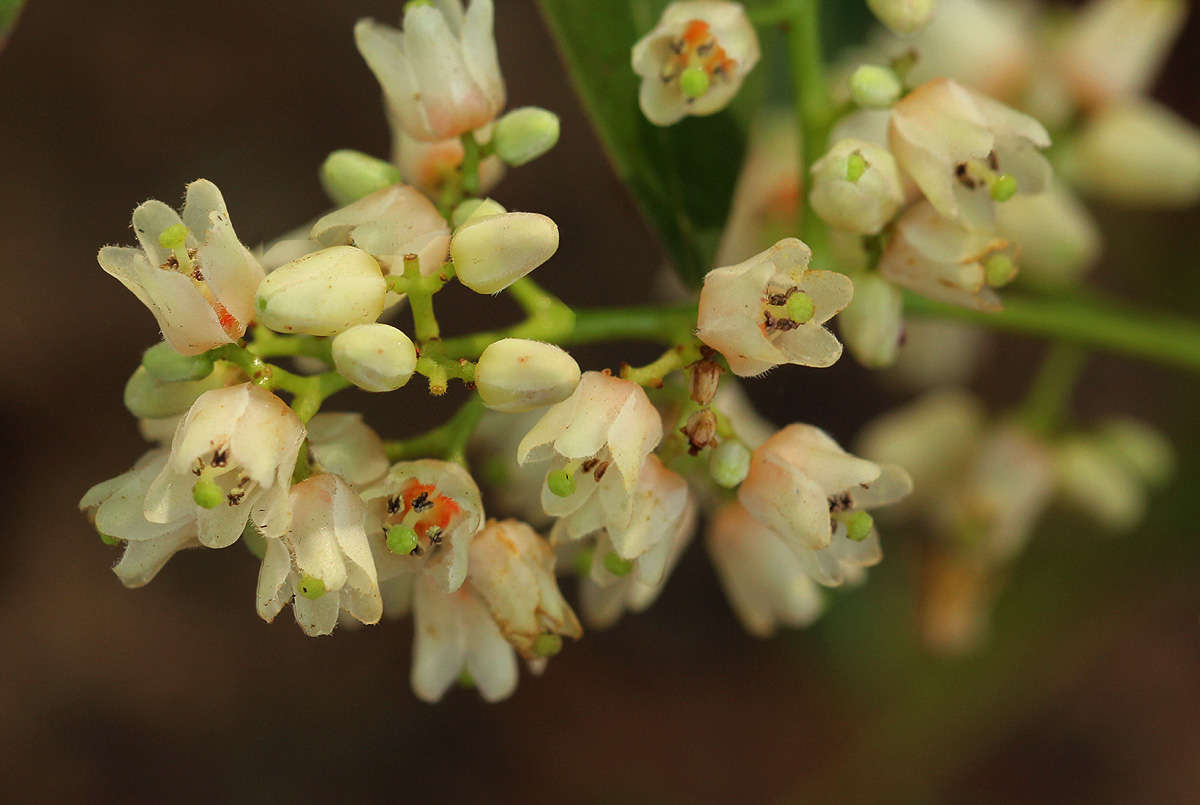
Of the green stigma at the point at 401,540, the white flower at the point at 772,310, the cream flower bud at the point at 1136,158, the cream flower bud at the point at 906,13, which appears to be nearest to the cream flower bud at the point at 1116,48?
the cream flower bud at the point at 1136,158

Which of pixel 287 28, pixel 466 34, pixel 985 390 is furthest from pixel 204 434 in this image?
pixel 985 390

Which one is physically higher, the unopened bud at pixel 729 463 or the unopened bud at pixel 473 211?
the unopened bud at pixel 473 211

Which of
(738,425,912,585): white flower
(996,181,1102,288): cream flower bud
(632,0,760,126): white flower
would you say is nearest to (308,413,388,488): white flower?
(738,425,912,585): white flower

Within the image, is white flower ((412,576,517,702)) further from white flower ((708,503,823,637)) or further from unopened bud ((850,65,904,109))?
unopened bud ((850,65,904,109))

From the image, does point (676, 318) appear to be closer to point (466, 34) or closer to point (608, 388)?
point (608, 388)

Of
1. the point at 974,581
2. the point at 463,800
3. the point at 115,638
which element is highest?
the point at 115,638

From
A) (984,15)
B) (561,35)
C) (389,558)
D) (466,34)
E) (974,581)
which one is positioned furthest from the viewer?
(974,581)

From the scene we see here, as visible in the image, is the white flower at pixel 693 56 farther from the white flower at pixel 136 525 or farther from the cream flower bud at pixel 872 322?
the white flower at pixel 136 525

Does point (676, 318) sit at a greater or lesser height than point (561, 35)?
lesser
